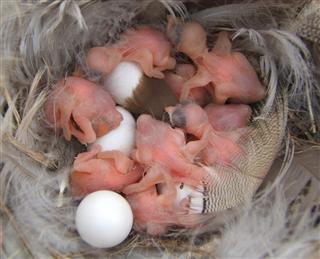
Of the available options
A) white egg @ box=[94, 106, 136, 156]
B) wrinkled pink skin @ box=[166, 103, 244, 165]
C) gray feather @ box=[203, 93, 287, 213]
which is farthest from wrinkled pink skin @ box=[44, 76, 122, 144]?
gray feather @ box=[203, 93, 287, 213]

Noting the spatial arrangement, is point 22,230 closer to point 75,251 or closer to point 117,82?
point 75,251

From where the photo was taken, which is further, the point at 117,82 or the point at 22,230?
the point at 117,82

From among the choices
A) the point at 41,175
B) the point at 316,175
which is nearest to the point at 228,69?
the point at 316,175

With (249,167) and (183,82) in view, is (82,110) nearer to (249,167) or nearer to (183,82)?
(183,82)

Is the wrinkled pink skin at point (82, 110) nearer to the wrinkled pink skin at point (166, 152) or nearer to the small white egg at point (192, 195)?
the wrinkled pink skin at point (166, 152)

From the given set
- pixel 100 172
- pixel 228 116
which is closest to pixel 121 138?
pixel 100 172

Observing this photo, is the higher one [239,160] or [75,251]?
[239,160]

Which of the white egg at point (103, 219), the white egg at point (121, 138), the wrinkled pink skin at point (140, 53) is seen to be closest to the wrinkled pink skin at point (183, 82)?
the wrinkled pink skin at point (140, 53)
